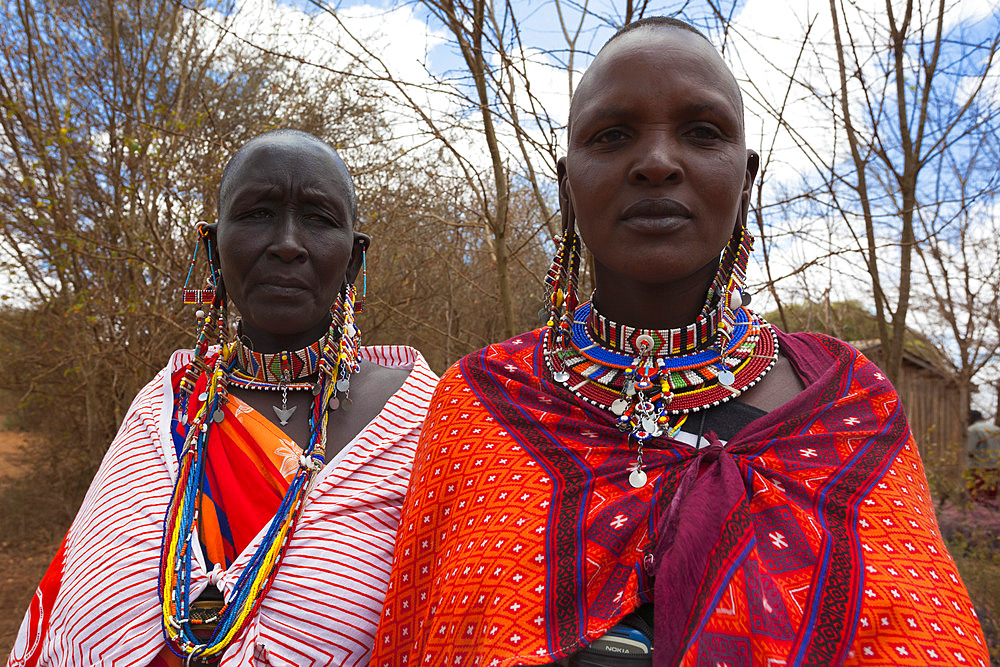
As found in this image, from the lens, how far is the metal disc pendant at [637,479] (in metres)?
1.43

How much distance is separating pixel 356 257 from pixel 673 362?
1.13 meters

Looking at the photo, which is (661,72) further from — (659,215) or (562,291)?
(562,291)

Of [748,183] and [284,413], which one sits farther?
[284,413]

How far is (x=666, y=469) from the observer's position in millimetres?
1452

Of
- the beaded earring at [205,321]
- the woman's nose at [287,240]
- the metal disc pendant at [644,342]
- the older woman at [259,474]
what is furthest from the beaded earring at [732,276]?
the beaded earring at [205,321]

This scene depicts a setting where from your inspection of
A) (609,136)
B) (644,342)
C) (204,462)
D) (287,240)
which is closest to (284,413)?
(204,462)

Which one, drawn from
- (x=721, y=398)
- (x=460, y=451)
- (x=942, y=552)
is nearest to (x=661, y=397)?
(x=721, y=398)

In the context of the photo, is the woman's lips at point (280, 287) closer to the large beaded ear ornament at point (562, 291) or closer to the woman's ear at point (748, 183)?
the large beaded ear ornament at point (562, 291)

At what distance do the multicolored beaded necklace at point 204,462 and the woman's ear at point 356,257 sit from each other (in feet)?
0.18

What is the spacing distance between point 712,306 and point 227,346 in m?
1.42

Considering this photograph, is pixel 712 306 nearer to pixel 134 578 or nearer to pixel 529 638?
pixel 529 638

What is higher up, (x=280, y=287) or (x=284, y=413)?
(x=280, y=287)

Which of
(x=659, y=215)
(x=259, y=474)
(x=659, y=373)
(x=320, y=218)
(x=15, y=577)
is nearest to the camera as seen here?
(x=659, y=215)

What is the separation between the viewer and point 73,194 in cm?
683
